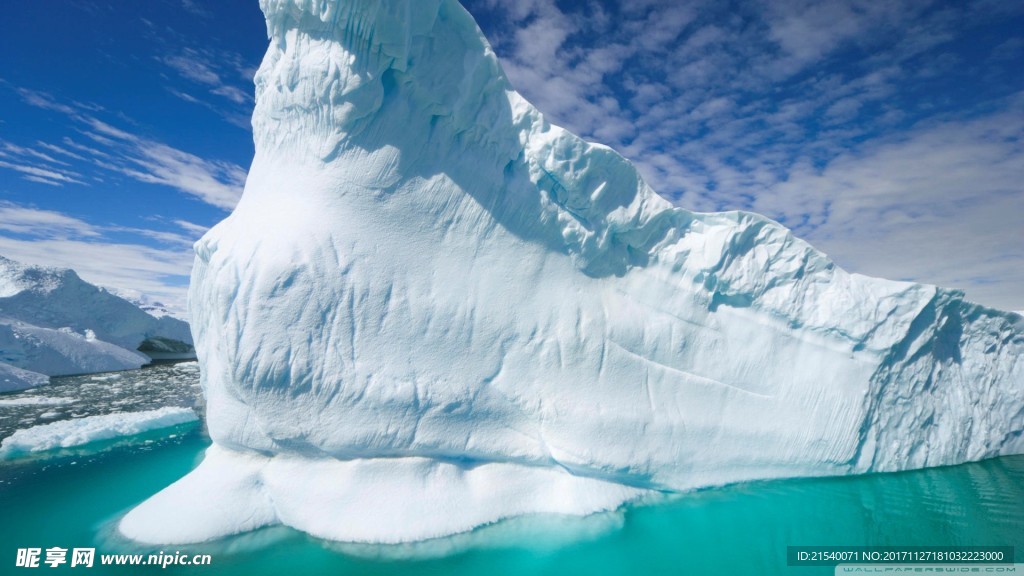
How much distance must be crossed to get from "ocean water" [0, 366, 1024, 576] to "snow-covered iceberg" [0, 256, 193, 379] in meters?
12.0

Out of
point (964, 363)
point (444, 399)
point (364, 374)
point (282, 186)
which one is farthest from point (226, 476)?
point (964, 363)

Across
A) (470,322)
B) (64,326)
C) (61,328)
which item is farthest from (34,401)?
(470,322)

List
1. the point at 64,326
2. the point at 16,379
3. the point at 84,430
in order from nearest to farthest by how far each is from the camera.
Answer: the point at 84,430
the point at 16,379
the point at 64,326

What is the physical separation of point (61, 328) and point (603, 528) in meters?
25.7

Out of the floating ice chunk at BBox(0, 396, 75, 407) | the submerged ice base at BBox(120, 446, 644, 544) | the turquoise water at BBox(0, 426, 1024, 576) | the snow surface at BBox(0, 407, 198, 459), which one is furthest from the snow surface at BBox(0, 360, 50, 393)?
the submerged ice base at BBox(120, 446, 644, 544)

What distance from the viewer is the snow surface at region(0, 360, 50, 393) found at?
13078 millimetres

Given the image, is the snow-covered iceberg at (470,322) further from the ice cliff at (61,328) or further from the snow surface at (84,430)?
the ice cliff at (61,328)

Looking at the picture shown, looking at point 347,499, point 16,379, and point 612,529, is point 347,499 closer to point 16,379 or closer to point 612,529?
point 612,529

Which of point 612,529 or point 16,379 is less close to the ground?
point 612,529

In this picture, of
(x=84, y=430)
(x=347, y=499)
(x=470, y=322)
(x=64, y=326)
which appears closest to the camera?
(x=347, y=499)

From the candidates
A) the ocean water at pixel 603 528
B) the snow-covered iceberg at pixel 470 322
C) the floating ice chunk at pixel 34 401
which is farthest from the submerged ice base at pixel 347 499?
the floating ice chunk at pixel 34 401

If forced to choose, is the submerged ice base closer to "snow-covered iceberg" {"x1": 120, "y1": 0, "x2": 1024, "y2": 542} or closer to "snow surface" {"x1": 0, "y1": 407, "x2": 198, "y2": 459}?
"snow-covered iceberg" {"x1": 120, "y1": 0, "x2": 1024, "y2": 542}

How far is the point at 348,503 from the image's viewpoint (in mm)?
4734

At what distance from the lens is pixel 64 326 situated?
19.9 metres
